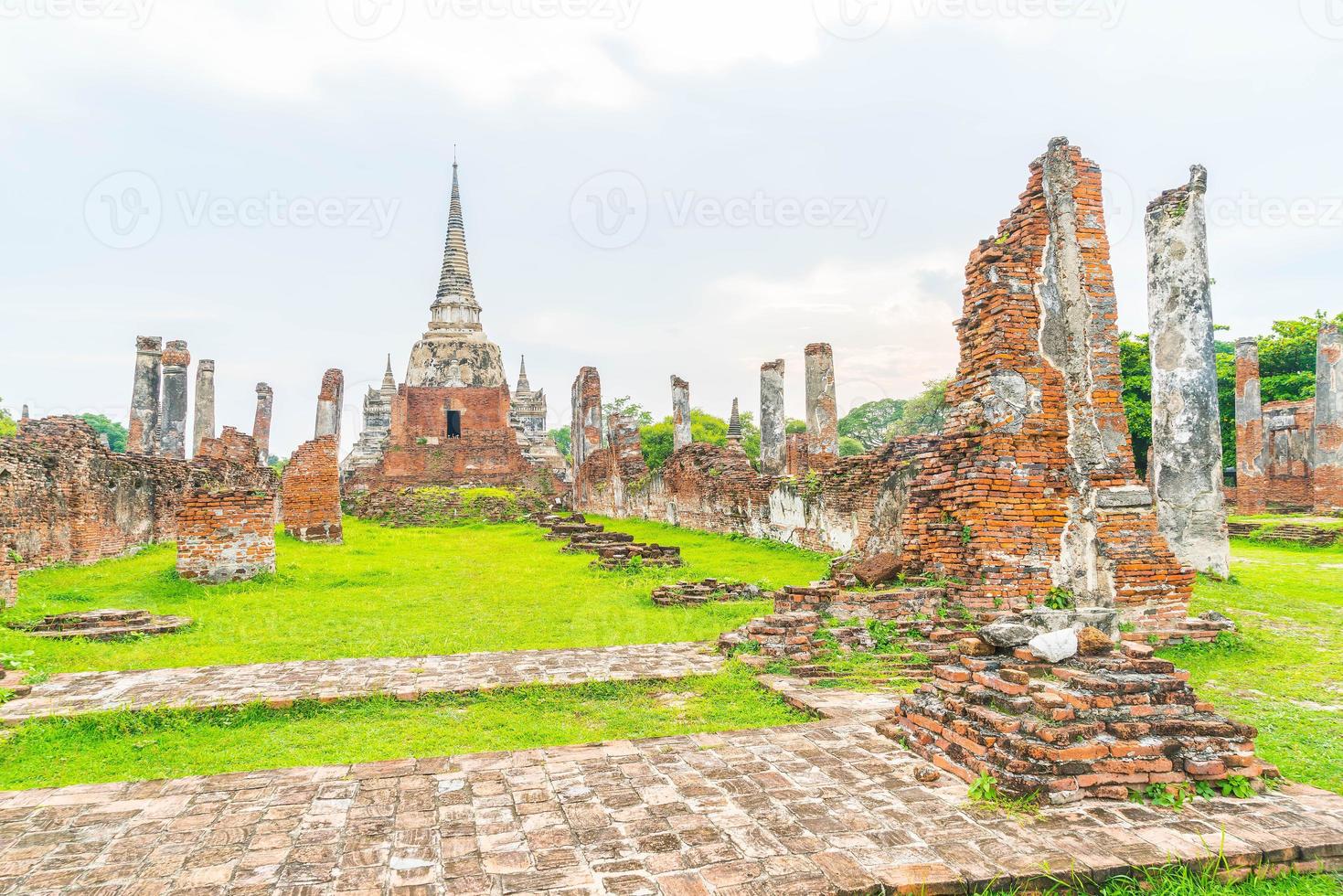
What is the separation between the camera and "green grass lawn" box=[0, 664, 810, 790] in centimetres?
477

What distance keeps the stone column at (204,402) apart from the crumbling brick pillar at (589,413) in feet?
41.1

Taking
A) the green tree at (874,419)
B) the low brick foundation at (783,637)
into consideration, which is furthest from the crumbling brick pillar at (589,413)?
the green tree at (874,419)

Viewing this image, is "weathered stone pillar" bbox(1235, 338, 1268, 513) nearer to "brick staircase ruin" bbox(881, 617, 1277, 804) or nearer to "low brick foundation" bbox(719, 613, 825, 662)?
"low brick foundation" bbox(719, 613, 825, 662)

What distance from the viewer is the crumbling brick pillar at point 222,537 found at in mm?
11539

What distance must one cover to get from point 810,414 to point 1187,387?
10194mm

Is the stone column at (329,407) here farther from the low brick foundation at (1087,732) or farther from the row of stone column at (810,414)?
the low brick foundation at (1087,732)

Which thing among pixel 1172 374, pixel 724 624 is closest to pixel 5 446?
pixel 724 624

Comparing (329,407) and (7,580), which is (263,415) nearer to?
(329,407)

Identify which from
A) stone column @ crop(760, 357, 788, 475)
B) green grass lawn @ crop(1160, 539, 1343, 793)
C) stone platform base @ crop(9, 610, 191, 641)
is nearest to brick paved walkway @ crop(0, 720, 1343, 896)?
green grass lawn @ crop(1160, 539, 1343, 793)

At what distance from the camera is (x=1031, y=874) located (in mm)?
3131

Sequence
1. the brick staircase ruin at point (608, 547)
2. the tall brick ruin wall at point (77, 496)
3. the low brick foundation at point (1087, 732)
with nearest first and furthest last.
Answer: the low brick foundation at point (1087, 732) → the tall brick ruin wall at point (77, 496) → the brick staircase ruin at point (608, 547)

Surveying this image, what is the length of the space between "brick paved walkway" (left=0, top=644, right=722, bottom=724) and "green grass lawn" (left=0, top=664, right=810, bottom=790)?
0.15 metres

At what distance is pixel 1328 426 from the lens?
21.3 m

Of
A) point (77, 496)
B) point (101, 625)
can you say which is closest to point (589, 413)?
point (77, 496)
